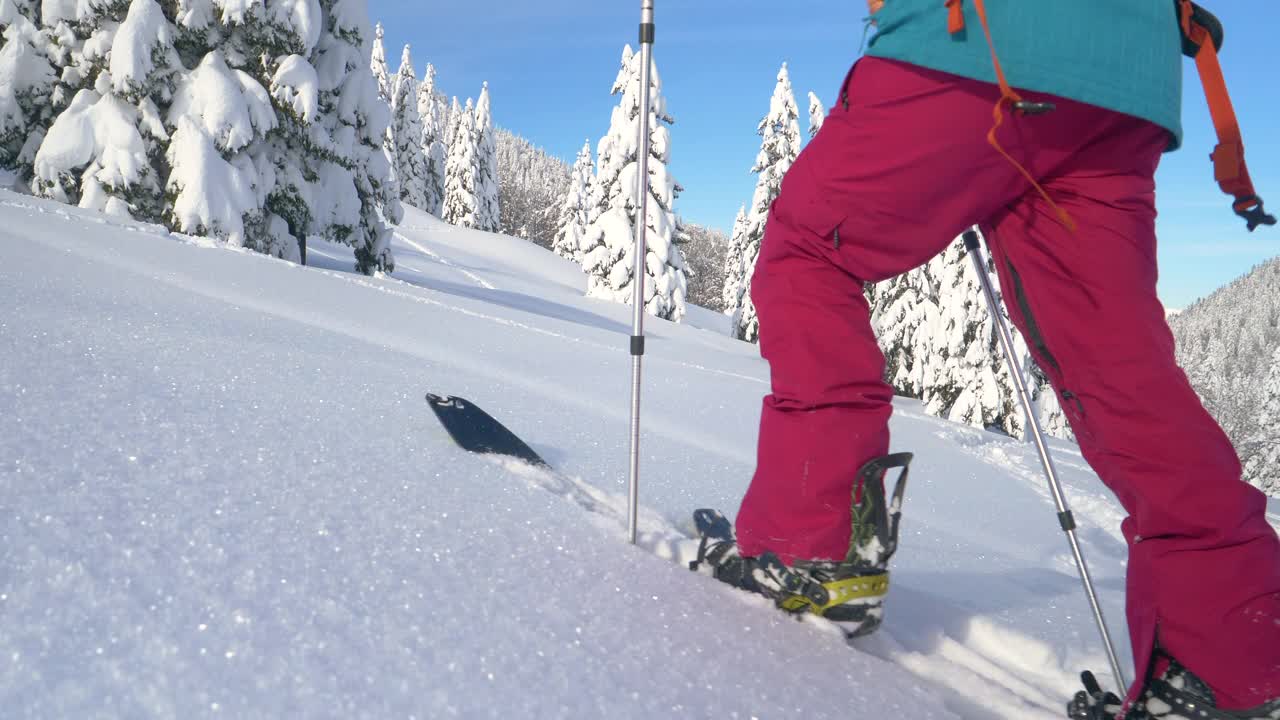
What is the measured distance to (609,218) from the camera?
73.7 feet

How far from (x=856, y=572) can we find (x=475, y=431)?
1003mm

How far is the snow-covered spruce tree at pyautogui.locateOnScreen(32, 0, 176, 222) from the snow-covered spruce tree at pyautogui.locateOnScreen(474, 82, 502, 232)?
33704 mm

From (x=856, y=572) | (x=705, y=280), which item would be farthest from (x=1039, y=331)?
(x=705, y=280)

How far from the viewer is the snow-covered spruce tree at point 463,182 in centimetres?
4334

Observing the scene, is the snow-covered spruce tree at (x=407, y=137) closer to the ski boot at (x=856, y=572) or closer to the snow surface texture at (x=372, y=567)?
the snow surface texture at (x=372, y=567)

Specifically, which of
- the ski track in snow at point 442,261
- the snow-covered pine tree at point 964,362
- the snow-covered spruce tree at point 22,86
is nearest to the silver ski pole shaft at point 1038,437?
the snow-covered pine tree at point 964,362

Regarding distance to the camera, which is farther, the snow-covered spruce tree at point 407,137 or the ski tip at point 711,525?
the snow-covered spruce tree at point 407,137

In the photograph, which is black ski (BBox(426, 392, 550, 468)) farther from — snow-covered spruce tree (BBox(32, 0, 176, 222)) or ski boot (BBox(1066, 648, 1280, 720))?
snow-covered spruce tree (BBox(32, 0, 176, 222))

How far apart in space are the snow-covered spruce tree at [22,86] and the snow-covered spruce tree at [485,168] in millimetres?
32849

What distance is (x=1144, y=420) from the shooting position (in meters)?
1.14

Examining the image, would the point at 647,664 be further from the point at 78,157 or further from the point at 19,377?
the point at 78,157

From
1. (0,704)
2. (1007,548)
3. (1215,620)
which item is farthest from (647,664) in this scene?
(1007,548)

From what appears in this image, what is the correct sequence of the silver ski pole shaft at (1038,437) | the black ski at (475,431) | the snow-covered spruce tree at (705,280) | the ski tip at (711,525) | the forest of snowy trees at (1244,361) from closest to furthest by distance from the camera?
the silver ski pole shaft at (1038,437) → the ski tip at (711,525) → the black ski at (475,431) → the forest of snowy trees at (1244,361) → the snow-covered spruce tree at (705,280)

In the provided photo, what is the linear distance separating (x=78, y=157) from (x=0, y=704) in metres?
12.4
